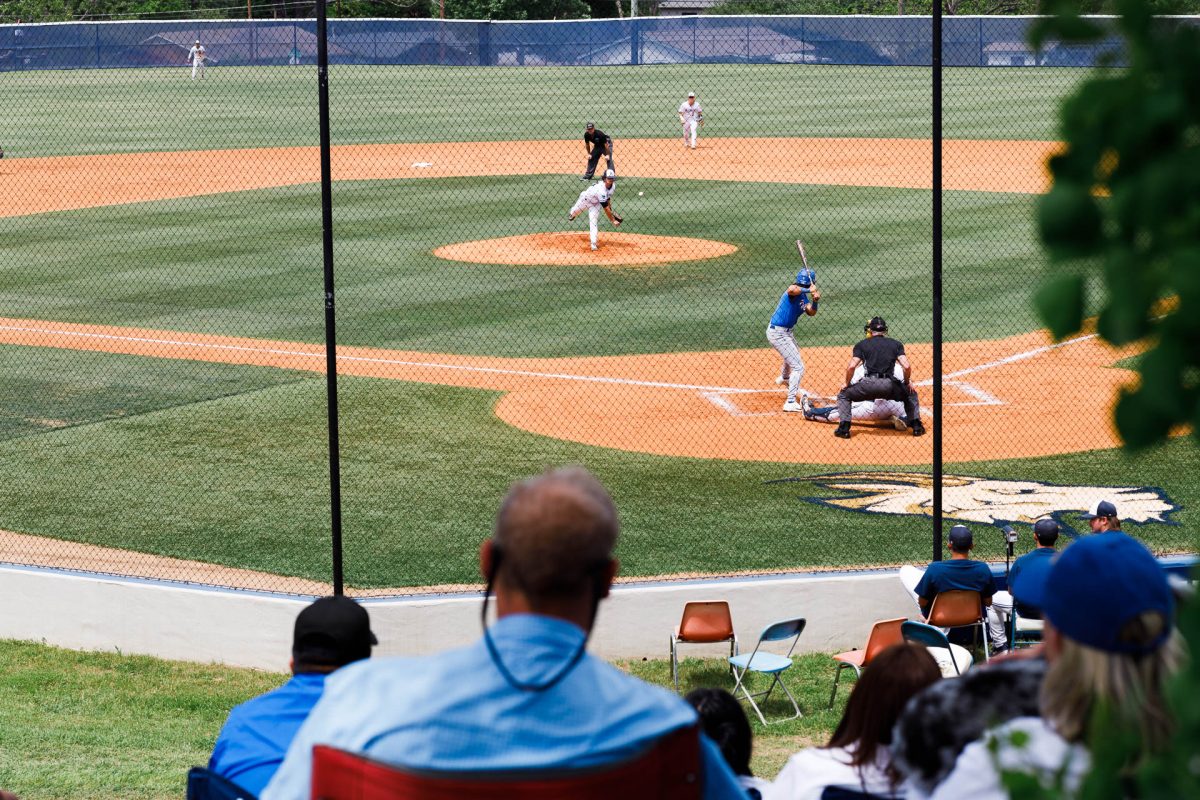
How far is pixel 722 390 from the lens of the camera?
16094 millimetres

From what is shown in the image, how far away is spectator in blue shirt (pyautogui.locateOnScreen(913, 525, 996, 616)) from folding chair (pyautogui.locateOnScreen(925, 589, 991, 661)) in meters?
0.07

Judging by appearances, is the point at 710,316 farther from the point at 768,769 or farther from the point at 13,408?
the point at 768,769

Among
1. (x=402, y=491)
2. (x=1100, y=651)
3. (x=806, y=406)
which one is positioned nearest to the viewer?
(x=1100, y=651)

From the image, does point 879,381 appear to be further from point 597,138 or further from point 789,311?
point 597,138

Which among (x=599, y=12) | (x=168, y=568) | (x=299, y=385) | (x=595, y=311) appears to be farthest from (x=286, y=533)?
(x=599, y=12)

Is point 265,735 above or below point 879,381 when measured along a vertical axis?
above

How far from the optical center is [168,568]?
10953 mm

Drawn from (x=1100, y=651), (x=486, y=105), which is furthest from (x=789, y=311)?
(x=486, y=105)

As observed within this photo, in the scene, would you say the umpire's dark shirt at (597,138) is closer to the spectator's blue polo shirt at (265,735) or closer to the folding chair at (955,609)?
the folding chair at (955,609)

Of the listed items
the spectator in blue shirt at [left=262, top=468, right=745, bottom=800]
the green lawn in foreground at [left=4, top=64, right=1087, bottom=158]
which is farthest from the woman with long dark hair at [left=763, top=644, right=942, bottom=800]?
the green lawn in foreground at [left=4, top=64, right=1087, bottom=158]

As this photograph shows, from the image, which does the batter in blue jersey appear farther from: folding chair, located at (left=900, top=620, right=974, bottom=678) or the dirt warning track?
folding chair, located at (left=900, top=620, right=974, bottom=678)

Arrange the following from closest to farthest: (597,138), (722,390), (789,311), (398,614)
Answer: (398,614), (789,311), (722,390), (597,138)

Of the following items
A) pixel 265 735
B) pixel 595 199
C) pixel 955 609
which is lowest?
pixel 955 609

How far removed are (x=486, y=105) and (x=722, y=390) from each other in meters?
26.8
